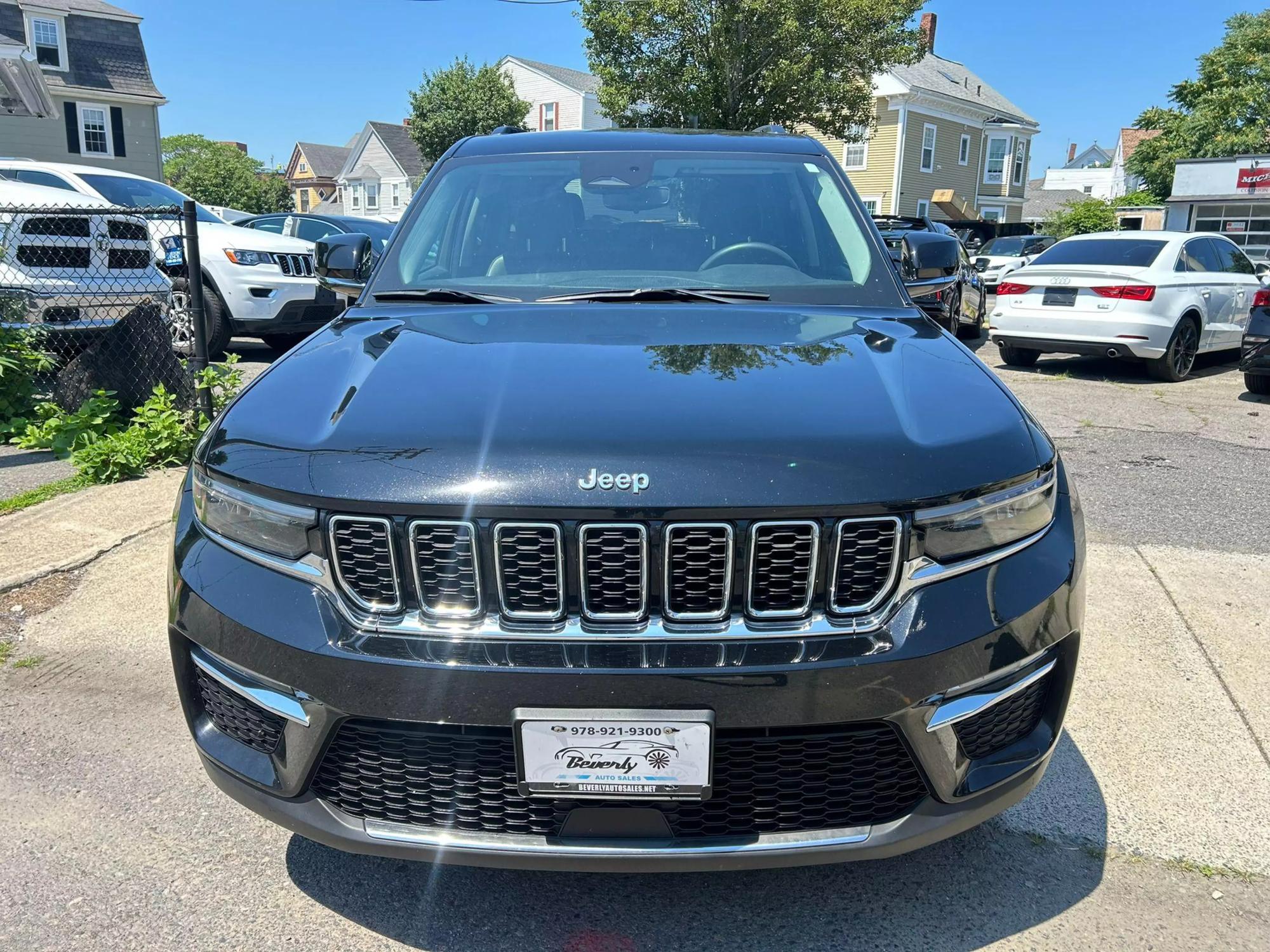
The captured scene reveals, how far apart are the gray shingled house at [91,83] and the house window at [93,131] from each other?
0.07ft

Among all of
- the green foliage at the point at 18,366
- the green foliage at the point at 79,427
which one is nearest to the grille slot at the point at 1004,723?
the green foliage at the point at 79,427

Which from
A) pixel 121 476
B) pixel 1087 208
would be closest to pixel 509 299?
pixel 121 476

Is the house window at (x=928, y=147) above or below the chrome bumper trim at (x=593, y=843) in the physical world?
above

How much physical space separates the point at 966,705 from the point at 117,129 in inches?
1617

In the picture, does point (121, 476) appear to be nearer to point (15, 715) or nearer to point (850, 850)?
point (15, 715)

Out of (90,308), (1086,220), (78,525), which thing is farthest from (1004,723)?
(1086,220)

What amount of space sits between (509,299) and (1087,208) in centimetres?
4016

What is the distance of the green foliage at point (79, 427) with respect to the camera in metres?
6.21

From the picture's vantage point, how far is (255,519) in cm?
197

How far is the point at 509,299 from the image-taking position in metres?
2.91

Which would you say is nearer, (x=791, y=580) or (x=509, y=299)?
(x=791, y=580)

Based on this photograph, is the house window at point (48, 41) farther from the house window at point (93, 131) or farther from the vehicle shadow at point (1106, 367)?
the vehicle shadow at point (1106, 367)

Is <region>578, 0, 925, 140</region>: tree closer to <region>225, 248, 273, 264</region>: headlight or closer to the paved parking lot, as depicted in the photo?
<region>225, 248, 273, 264</region>: headlight

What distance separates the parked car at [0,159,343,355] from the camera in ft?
29.6
